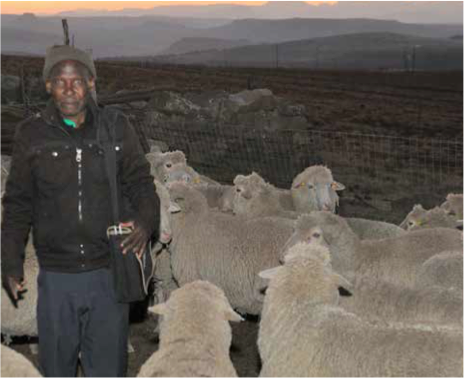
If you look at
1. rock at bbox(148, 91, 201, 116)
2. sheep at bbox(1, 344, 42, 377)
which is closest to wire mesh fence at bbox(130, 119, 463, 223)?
rock at bbox(148, 91, 201, 116)

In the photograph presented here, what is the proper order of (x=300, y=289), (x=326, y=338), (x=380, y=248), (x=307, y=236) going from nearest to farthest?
(x=326, y=338) → (x=300, y=289) → (x=307, y=236) → (x=380, y=248)

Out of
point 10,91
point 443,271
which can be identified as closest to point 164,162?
point 443,271

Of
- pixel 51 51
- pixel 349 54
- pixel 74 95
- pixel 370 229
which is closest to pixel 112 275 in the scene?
pixel 74 95

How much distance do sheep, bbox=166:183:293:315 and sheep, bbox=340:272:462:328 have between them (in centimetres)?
104

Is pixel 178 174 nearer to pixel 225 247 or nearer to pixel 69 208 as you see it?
pixel 225 247

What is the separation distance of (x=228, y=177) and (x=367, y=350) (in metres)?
7.65

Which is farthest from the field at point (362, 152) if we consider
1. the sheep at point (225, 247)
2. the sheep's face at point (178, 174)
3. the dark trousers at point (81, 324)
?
the sheep's face at point (178, 174)

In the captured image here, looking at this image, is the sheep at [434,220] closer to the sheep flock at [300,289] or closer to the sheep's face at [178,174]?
the sheep flock at [300,289]

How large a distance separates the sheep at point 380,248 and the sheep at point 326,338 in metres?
1.13

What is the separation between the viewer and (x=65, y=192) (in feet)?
8.80

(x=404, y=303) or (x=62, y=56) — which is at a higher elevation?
(x=62, y=56)

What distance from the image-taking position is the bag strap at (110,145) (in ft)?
8.84

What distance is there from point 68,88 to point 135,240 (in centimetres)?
72

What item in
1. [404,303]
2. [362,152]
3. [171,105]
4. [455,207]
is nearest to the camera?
[404,303]
